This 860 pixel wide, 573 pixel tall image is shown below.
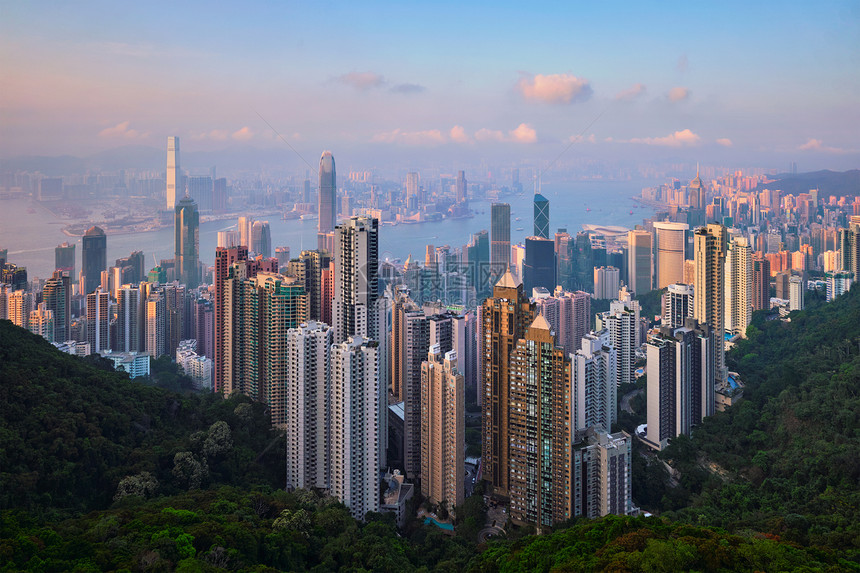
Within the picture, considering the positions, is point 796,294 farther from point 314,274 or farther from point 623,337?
point 314,274

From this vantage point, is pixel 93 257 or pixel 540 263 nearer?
pixel 93 257

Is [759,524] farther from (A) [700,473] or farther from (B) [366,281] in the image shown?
(B) [366,281]

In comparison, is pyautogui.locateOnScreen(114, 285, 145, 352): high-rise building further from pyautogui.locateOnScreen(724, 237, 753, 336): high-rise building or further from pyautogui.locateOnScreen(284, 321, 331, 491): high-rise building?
pyautogui.locateOnScreen(724, 237, 753, 336): high-rise building

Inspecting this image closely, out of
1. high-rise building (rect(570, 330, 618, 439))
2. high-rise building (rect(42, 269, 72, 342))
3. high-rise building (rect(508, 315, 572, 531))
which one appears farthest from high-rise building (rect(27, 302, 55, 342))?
high-rise building (rect(570, 330, 618, 439))

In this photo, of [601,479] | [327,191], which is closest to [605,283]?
[327,191]

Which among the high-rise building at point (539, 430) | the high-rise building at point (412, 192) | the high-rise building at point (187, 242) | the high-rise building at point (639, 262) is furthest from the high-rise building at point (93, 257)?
the high-rise building at point (639, 262)

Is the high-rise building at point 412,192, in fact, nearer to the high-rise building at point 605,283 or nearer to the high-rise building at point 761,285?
the high-rise building at point 605,283
